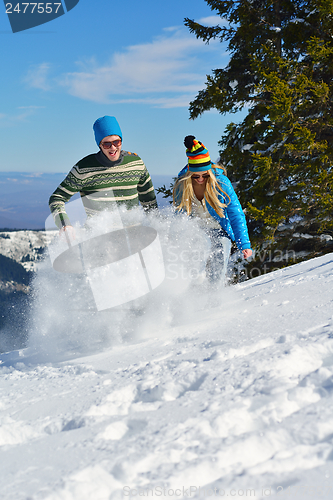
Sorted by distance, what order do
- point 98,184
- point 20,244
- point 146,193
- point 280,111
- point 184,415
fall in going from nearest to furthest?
point 184,415 < point 98,184 < point 146,193 < point 280,111 < point 20,244

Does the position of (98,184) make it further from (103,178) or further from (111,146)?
(111,146)

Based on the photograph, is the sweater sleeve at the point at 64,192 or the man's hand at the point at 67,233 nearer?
the man's hand at the point at 67,233

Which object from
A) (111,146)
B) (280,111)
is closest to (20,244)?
(280,111)

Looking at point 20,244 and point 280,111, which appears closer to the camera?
point 280,111

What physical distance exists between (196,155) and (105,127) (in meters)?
0.95

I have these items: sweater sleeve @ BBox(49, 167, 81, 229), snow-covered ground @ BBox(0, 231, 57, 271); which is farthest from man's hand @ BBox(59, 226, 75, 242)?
snow-covered ground @ BBox(0, 231, 57, 271)

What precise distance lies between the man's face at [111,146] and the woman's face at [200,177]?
0.84 m

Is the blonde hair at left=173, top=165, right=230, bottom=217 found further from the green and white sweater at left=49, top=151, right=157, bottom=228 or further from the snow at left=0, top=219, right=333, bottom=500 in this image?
the snow at left=0, top=219, right=333, bottom=500

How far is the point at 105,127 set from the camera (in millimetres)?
3236

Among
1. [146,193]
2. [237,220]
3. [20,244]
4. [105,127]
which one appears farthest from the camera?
[20,244]

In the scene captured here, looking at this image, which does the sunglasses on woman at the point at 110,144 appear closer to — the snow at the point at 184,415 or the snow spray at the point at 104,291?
the snow spray at the point at 104,291

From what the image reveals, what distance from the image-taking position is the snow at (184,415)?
3.35ft

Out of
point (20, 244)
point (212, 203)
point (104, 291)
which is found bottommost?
point (104, 291)

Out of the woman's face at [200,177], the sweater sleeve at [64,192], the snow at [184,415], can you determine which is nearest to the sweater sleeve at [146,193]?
the woman's face at [200,177]
